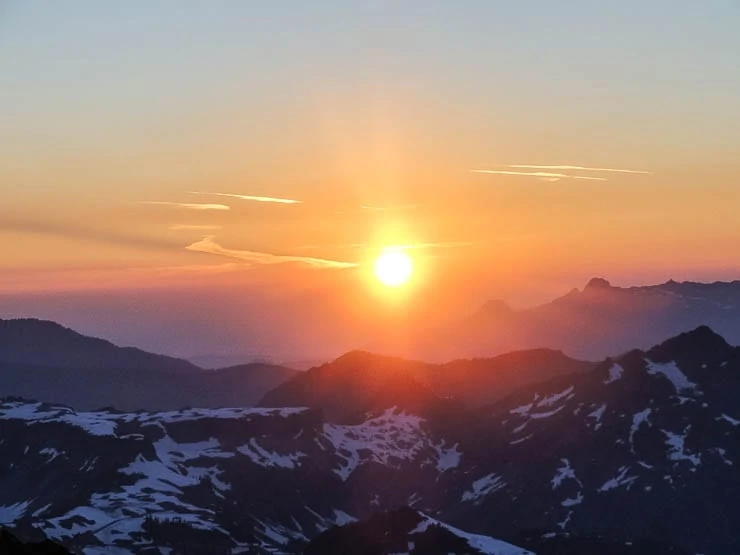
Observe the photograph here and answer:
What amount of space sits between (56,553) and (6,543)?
832cm

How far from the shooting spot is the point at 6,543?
176875 mm

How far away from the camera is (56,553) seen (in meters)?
184
